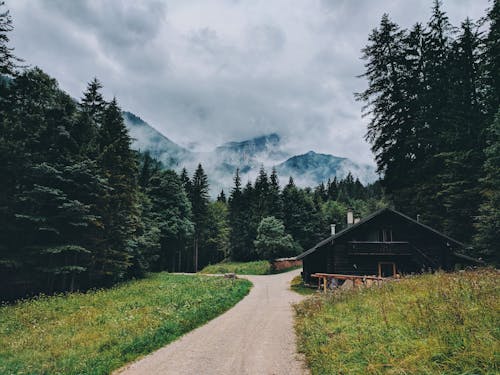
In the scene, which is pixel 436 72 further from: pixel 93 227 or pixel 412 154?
pixel 93 227

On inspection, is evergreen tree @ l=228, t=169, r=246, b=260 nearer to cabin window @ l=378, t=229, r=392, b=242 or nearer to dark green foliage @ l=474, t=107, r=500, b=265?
cabin window @ l=378, t=229, r=392, b=242

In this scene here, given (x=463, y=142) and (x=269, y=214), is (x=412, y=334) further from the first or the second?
(x=269, y=214)

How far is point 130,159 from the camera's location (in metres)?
28.4

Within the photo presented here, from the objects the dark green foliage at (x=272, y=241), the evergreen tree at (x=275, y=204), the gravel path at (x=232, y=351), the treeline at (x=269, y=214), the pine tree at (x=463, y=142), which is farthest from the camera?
the treeline at (x=269, y=214)

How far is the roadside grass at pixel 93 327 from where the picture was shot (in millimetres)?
8742

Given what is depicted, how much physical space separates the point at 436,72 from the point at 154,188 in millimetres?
38229

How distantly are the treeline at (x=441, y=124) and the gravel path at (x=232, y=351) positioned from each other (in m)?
15.8

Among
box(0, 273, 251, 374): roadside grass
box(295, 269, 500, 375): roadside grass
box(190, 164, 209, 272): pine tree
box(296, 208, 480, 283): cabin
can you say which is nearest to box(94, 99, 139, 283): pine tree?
box(0, 273, 251, 374): roadside grass

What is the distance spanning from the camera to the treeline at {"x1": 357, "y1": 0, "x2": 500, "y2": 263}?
68.4 feet

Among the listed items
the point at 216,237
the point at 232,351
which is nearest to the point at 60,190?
the point at 232,351

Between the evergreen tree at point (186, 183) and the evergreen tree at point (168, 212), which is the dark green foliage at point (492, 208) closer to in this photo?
the evergreen tree at point (168, 212)

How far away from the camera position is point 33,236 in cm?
1950

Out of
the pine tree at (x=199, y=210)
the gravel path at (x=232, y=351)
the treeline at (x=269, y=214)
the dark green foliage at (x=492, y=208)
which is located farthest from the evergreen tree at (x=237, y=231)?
the gravel path at (x=232, y=351)

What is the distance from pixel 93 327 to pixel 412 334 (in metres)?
11.8
